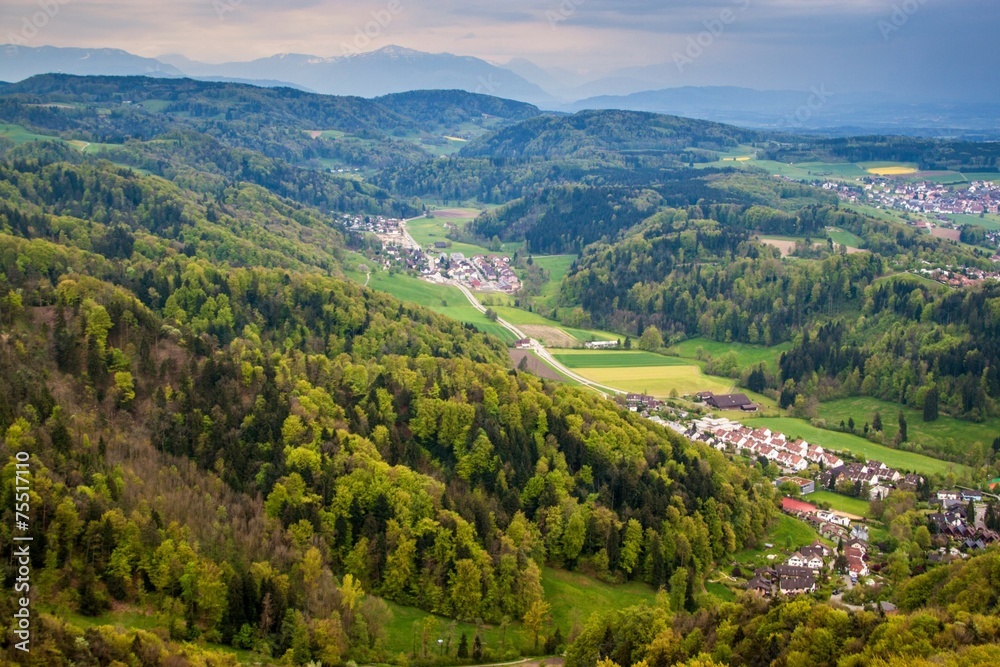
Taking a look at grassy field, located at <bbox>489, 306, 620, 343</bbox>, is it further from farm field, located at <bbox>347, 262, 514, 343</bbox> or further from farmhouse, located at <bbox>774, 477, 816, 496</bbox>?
farmhouse, located at <bbox>774, 477, 816, 496</bbox>

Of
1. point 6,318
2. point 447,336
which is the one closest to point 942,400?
point 447,336

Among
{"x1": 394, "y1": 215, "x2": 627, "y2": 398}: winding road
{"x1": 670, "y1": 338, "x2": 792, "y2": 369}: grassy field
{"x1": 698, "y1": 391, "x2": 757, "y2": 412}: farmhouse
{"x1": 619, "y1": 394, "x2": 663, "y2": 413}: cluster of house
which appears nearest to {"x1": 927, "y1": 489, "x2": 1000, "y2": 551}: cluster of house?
{"x1": 698, "y1": 391, "x2": 757, "y2": 412}: farmhouse

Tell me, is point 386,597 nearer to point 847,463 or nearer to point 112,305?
point 112,305

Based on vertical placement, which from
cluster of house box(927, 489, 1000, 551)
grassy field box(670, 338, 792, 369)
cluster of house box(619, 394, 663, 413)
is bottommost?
cluster of house box(927, 489, 1000, 551)

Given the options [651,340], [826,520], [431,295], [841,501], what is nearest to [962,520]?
[841,501]

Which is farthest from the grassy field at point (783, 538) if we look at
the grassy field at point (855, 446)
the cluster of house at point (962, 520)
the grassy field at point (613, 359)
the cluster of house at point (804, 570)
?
the grassy field at point (613, 359)

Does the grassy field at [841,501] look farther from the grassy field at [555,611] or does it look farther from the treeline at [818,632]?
the treeline at [818,632]

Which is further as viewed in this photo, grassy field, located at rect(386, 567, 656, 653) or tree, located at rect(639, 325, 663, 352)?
tree, located at rect(639, 325, 663, 352)

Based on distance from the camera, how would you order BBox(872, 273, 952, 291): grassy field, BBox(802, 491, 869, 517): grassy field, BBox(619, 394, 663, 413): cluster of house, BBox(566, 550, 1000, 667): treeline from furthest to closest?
BBox(872, 273, 952, 291): grassy field, BBox(619, 394, 663, 413): cluster of house, BBox(802, 491, 869, 517): grassy field, BBox(566, 550, 1000, 667): treeline
